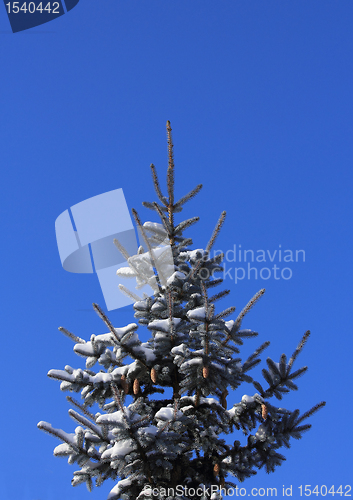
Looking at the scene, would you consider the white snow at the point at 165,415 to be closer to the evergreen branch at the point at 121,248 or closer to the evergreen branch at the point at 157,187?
the evergreen branch at the point at 121,248

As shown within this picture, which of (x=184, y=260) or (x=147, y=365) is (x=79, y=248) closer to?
(x=184, y=260)

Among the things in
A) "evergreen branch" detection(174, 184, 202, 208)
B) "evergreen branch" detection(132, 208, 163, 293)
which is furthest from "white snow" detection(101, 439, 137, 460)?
"evergreen branch" detection(174, 184, 202, 208)

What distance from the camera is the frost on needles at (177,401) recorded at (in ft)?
17.3

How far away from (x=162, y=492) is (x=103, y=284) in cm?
350

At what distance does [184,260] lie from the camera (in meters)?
7.25

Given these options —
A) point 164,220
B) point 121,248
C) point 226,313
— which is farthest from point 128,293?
point 226,313

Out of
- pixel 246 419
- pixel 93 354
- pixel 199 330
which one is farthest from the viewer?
pixel 246 419

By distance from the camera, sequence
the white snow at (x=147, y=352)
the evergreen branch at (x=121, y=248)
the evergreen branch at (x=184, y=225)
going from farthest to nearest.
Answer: the evergreen branch at (x=184, y=225) < the evergreen branch at (x=121, y=248) < the white snow at (x=147, y=352)

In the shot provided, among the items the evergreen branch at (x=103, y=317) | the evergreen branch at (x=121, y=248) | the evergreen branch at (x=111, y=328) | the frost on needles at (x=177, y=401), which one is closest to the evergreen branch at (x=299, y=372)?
the frost on needles at (x=177, y=401)

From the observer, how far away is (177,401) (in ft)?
17.4

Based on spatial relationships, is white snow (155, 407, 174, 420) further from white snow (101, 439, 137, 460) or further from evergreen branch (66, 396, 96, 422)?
evergreen branch (66, 396, 96, 422)

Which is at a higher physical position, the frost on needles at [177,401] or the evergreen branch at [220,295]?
the evergreen branch at [220,295]

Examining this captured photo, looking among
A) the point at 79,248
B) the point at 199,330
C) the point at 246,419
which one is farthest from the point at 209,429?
the point at 79,248

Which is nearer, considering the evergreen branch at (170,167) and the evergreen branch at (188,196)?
the evergreen branch at (170,167)
